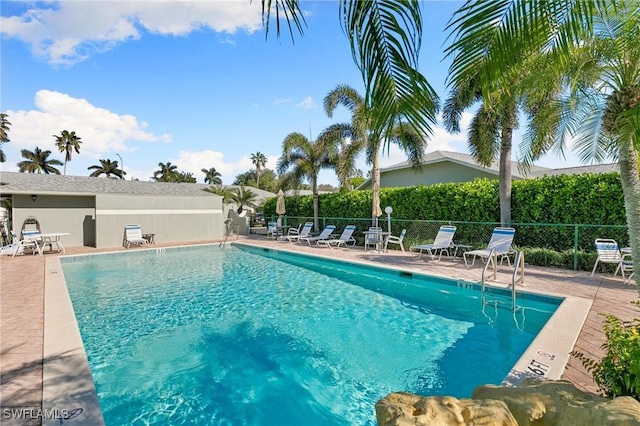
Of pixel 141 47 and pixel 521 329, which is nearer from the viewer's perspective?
pixel 521 329

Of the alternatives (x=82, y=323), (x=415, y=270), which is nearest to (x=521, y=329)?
(x=415, y=270)

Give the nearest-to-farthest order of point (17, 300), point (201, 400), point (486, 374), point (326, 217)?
point (201, 400), point (486, 374), point (17, 300), point (326, 217)

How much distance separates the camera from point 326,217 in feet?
62.5

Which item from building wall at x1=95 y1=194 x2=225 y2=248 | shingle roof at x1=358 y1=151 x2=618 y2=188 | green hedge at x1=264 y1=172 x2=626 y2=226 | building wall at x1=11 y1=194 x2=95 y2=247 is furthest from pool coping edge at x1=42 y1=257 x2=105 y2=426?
shingle roof at x1=358 y1=151 x2=618 y2=188

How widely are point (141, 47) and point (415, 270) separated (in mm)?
10910

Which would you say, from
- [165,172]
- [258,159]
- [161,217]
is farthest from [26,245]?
[258,159]

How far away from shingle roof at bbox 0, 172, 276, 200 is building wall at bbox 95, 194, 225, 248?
2.06 ft

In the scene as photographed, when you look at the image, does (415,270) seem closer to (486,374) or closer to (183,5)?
(486,374)

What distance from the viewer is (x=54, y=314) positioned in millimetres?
5844

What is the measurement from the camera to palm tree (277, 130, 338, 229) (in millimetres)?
18156

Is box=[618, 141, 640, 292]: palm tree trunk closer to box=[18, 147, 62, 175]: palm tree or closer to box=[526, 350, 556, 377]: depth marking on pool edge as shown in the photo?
box=[526, 350, 556, 377]: depth marking on pool edge

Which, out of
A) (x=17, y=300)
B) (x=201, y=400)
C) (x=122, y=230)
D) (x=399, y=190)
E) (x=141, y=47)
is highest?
(x=141, y=47)

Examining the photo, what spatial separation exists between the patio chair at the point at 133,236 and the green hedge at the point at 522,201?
11.1 metres

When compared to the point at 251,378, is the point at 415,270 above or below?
above
